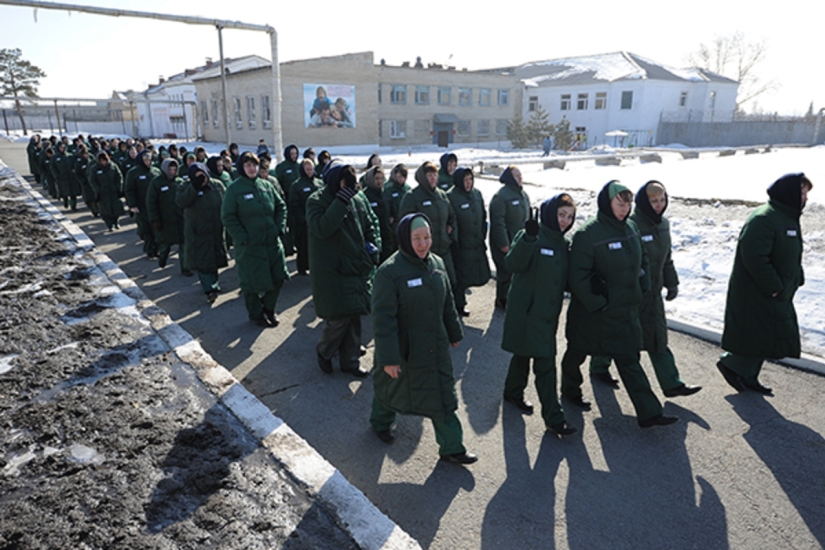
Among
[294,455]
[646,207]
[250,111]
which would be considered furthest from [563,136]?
[294,455]

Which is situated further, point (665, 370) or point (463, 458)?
point (665, 370)

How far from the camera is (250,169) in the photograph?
657cm

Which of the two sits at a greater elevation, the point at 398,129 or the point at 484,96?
the point at 484,96

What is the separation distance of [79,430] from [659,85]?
57100 millimetres

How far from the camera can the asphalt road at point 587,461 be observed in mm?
3301

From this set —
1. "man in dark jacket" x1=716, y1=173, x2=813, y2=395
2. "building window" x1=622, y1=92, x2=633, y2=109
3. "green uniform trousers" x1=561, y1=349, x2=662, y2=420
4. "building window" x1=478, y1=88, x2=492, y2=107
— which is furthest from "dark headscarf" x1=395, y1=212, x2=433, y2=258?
"building window" x1=622, y1=92, x2=633, y2=109

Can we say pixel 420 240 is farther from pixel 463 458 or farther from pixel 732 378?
pixel 732 378

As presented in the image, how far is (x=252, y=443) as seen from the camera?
4.10 m

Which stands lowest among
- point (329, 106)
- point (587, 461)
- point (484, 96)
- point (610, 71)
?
Answer: point (587, 461)

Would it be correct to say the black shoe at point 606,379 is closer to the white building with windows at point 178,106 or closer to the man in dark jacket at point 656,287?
the man in dark jacket at point 656,287

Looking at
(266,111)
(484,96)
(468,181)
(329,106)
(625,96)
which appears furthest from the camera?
(484,96)

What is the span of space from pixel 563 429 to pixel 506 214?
3504 mm

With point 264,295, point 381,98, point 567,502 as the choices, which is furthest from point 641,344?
point 381,98

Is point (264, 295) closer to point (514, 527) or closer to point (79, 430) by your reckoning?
point (79, 430)
